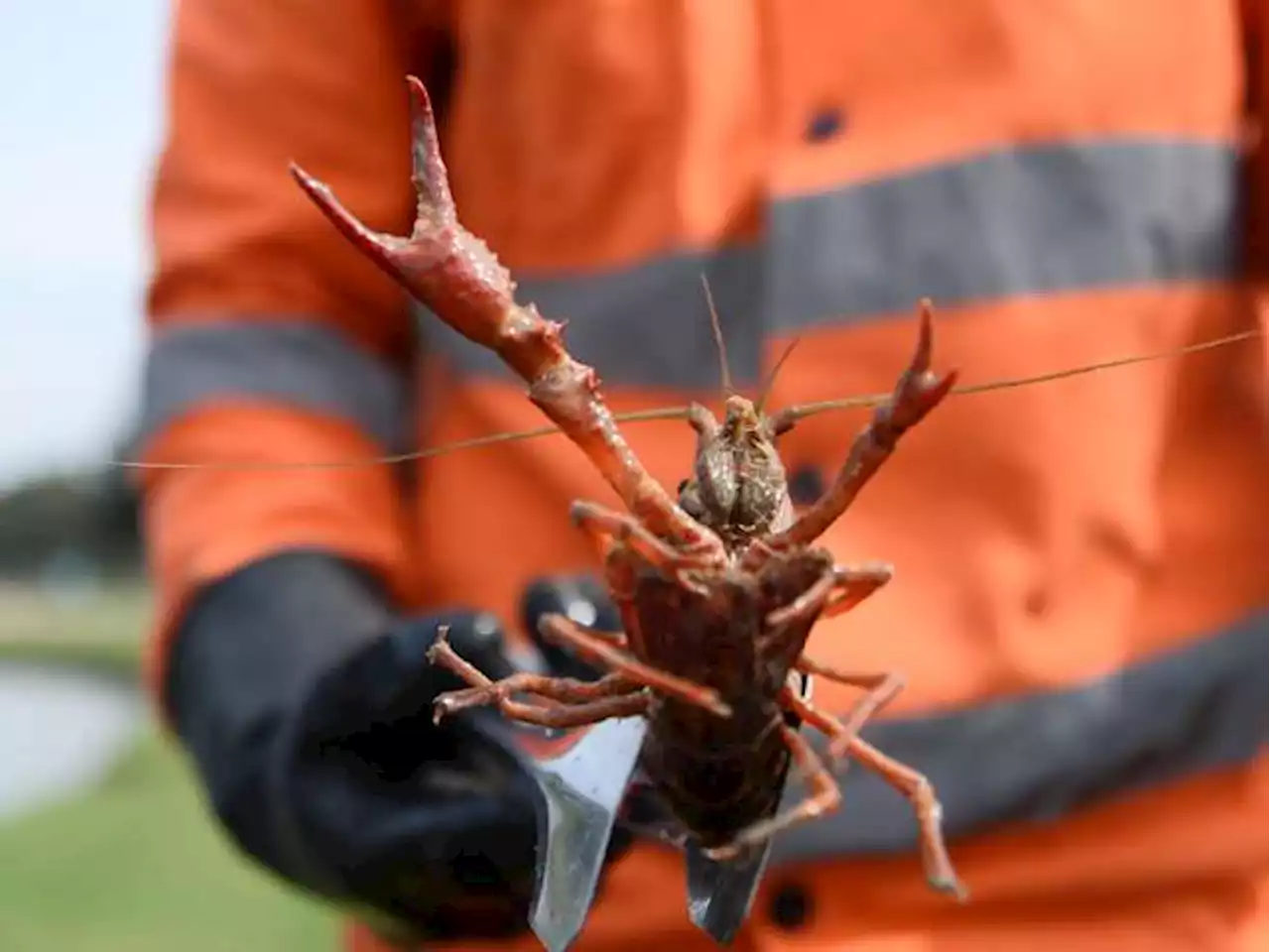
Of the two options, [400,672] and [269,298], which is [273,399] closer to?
[269,298]

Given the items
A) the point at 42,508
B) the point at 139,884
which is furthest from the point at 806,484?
the point at 139,884

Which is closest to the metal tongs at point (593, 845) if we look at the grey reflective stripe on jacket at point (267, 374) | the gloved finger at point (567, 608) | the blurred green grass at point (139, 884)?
the gloved finger at point (567, 608)

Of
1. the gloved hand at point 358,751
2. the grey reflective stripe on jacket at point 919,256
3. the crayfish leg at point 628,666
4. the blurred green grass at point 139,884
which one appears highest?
the grey reflective stripe on jacket at point 919,256

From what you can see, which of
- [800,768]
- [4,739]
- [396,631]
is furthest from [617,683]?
[4,739]

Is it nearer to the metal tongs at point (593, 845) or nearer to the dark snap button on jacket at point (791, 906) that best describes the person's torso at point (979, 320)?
the dark snap button on jacket at point (791, 906)

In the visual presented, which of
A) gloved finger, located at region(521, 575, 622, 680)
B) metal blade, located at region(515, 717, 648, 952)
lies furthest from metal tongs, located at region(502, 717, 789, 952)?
gloved finger, located at region(521, 575, 622, 680)
